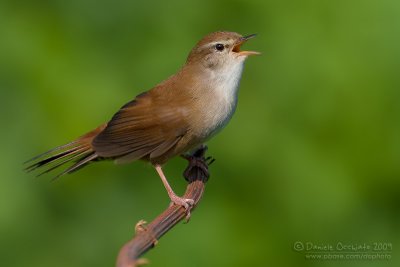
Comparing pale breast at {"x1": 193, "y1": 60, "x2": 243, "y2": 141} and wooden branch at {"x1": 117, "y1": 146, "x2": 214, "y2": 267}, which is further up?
pale breast at {"x1": 193, "y1": 60, "x2": 243, "y2": 141}

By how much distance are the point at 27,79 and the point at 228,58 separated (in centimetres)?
161

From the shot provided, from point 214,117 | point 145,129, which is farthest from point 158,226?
point 145,129

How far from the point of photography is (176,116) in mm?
5105

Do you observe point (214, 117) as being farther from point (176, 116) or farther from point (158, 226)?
point (158, 226)

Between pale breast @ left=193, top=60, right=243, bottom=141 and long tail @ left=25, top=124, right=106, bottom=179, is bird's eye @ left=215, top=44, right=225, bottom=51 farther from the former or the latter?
long tail @ left=25, top=124, right=106, bottom=179

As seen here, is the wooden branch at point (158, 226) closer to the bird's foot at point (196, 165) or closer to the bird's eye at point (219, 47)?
the bird's foot at point (196, 165)

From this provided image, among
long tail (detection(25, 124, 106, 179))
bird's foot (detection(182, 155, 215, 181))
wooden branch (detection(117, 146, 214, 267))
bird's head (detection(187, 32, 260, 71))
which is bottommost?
wooden branch (detection(117, 146, 214, 267))

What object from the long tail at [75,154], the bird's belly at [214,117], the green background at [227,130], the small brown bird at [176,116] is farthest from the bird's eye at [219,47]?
the green background at [227,130]

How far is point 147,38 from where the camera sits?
250 inches

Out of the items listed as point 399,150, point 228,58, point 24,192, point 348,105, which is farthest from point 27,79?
point 399,150

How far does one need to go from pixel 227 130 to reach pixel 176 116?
117 cm

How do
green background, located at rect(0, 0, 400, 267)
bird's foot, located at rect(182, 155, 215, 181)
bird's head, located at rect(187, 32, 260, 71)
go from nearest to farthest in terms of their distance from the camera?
bird's foot, located at rect(182, 155, 215, 181)
bird's head, located at rect(187, 32, 260, 71)
green background, located at rect(0, 0, 400, 267)

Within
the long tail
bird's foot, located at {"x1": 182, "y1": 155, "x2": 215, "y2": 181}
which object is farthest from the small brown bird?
bird's foot, located at {"x1": 182, "y1": 155, "x2": 215, "y2": 181}

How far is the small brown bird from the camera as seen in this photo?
16.5ft
